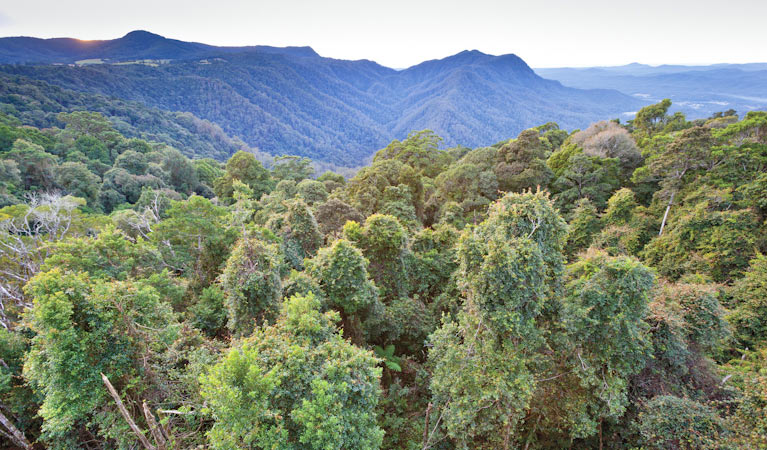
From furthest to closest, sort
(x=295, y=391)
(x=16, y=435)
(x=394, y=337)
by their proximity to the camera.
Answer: (x=394, y=337), (x=16, y=435), (x=295, y=391)

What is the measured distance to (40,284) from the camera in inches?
265

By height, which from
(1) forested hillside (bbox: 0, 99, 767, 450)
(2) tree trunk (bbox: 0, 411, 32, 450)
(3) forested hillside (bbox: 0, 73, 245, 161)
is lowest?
A: (2) tree trunk (bbox: 0, 411, 32, 450)

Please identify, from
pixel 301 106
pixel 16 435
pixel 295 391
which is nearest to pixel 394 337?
pixel 295 391

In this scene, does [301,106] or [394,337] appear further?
[301,106]

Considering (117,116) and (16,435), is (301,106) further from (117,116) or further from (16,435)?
(16,435)

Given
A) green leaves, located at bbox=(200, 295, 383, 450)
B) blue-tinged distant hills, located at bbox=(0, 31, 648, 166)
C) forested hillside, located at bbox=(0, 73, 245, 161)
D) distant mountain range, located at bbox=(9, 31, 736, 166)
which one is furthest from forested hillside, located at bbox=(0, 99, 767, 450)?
blue-tinged distant hills, located at bbox=(0, 31, 648, 166)

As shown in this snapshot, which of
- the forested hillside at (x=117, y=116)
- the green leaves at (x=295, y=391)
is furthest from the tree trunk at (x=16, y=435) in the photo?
the forested hillside at (x=117, y=116)

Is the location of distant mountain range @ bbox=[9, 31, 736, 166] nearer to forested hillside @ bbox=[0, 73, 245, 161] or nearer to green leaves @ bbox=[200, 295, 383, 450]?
forested hillside @ bbox=[0, 73, 245, 161]

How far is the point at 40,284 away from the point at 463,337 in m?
10.3

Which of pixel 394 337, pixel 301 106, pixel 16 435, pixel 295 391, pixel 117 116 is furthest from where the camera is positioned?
pixel 301 106

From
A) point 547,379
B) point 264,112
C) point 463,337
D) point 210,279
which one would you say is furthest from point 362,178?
point 264,112

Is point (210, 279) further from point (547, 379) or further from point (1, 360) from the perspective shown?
point (547, 379)

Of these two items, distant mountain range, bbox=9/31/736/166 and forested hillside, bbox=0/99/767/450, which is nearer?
forested hillside, bbox=0/99/767/450

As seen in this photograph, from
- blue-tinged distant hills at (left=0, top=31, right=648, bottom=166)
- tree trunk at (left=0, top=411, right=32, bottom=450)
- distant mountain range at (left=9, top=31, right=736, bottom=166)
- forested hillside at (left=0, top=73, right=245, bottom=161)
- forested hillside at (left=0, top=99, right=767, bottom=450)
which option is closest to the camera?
forested hillside at (left=0, top=99, right=767, bottom=450)
